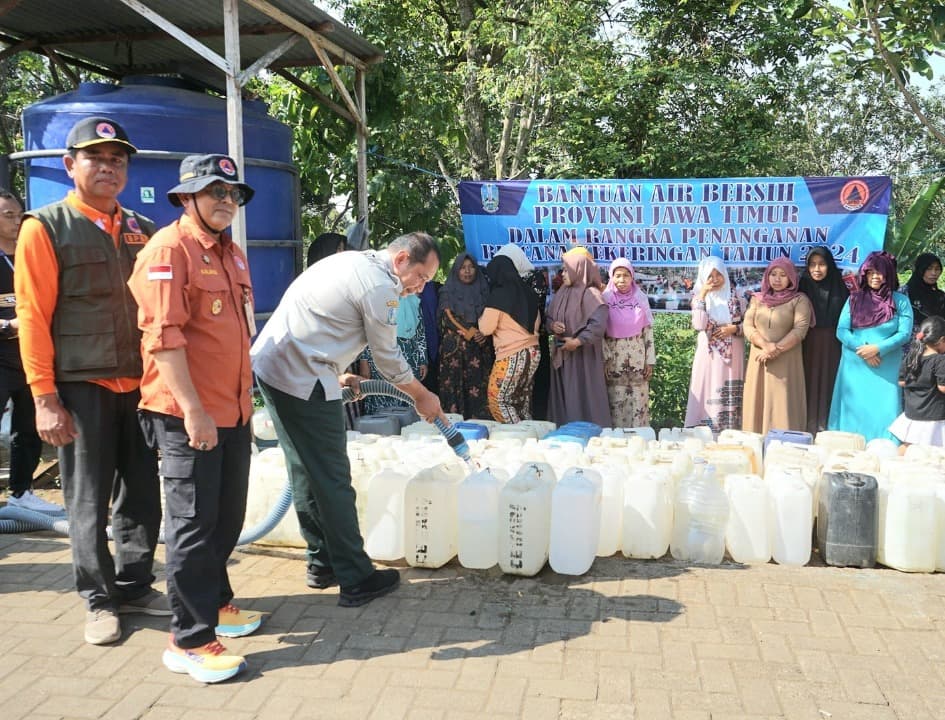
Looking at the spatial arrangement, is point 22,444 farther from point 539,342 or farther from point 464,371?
point 539,342

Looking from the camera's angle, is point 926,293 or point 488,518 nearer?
point 488,518

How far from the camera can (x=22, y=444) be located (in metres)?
4.73

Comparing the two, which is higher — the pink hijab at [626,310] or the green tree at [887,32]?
the green tree at [887,32]

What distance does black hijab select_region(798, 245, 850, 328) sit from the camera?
6.35 meters

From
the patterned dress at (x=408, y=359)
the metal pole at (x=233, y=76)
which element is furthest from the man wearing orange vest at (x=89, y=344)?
the patterned dress at (x=408, y=359)

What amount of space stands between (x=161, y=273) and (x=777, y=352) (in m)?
4.81

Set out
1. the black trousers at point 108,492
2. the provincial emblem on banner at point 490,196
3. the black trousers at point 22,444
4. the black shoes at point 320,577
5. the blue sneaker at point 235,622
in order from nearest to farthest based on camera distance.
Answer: the black trousers at point 108,492 → the blue sneaker at point 235,622 → the black shoes at point 320,577 → the black trousers at point 22,444 → the provincial emblem on banner at point 490,196

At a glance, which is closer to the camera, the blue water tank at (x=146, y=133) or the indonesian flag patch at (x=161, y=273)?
the indonesian flag patch at (x=161, y=273)

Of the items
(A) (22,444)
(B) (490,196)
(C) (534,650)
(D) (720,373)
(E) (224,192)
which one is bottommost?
(C) (534,650)

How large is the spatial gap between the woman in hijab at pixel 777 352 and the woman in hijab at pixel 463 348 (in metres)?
2.10

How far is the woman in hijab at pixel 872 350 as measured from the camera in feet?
19.6

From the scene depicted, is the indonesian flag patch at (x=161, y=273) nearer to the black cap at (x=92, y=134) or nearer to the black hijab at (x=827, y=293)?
the black cap at (x=92, y=134)

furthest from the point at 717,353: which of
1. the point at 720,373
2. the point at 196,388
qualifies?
the point at 196,388

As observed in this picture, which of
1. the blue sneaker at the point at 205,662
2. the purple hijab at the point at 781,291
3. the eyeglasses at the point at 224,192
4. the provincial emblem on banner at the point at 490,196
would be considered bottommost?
the blue sneaker at the point at 205,662
